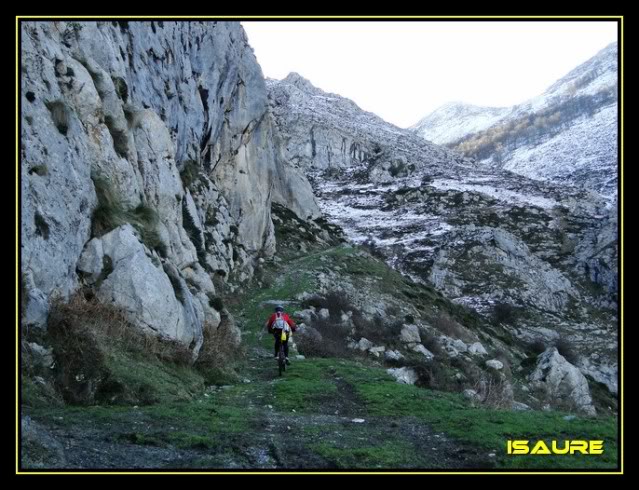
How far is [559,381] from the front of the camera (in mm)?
28297

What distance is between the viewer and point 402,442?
8695mm

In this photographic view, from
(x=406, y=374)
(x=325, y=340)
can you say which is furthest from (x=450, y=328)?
(x=406, y=374)

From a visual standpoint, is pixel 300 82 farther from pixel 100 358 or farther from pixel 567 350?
pixel 100 358

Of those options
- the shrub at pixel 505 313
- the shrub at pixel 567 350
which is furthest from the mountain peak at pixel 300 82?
the shrub at pixel 567 350

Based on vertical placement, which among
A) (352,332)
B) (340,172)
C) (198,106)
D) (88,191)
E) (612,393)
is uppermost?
(340,172)

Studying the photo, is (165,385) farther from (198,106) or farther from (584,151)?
(584,151)

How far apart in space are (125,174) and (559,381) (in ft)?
76.4

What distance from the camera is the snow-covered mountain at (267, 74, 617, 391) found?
5462 cm

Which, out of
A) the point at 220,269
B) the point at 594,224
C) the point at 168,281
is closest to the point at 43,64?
the point at 168,281

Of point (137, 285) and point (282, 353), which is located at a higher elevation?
point (137, 285)

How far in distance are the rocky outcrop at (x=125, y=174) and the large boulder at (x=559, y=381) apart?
16784mm

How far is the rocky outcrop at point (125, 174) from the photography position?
1251 centimetres

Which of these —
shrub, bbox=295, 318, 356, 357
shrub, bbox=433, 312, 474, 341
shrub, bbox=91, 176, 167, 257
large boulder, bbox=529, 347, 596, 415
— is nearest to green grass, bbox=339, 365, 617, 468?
shrub, bbox=295, 318, 356, 357
